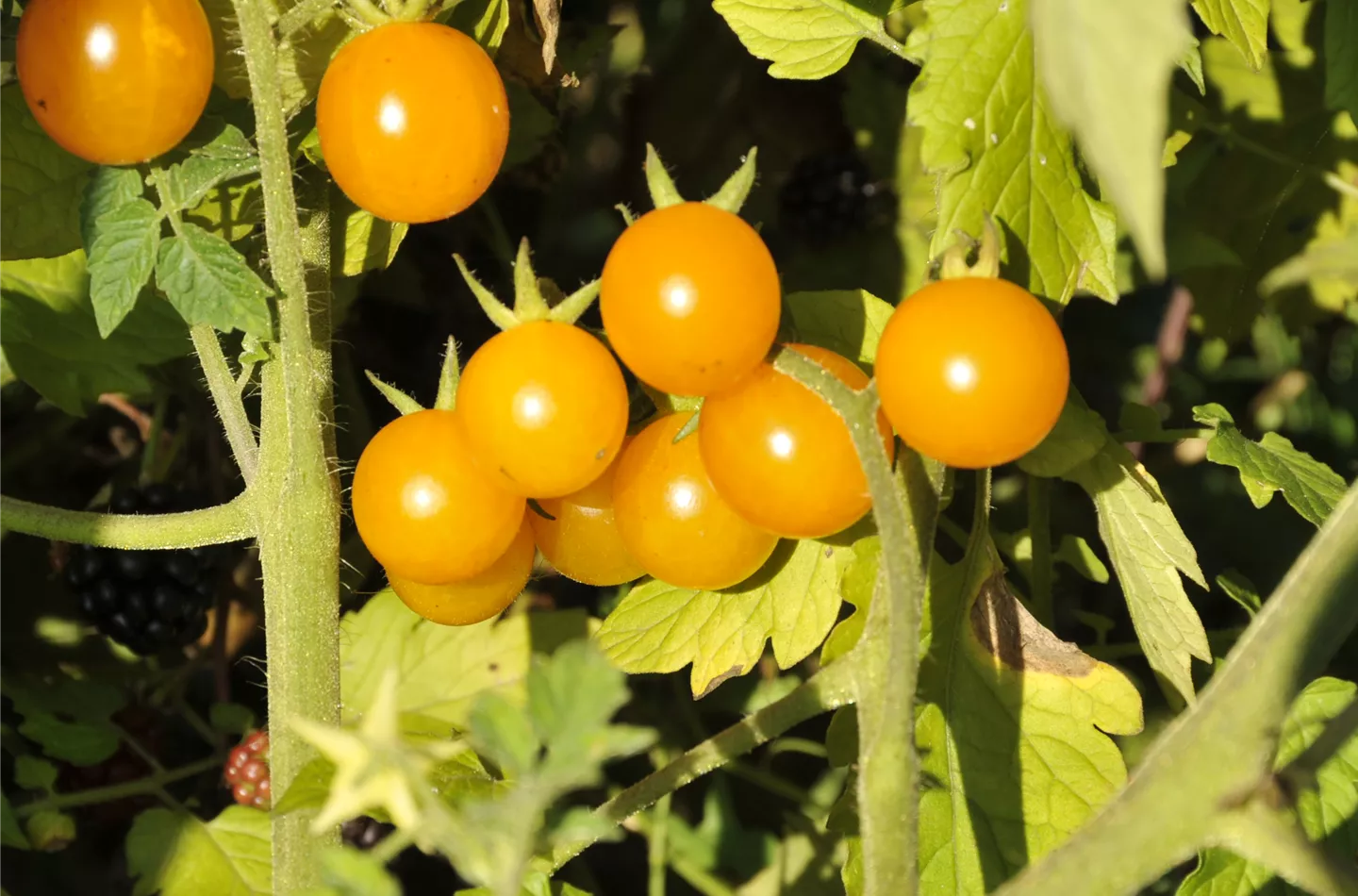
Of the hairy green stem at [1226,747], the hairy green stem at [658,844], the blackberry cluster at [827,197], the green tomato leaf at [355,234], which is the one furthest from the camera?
the blackberry cluster at [827,197]

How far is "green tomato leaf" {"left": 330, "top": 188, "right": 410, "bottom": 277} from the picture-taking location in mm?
1193

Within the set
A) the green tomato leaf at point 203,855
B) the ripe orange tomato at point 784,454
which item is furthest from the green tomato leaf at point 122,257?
the green tomato leaf at point 203,855

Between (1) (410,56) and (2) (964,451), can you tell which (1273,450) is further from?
(1) (410,56)

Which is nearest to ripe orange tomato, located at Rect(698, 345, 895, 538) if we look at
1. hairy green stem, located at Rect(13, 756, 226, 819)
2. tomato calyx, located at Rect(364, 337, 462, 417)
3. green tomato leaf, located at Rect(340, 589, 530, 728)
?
tomato calyx, located at Rect(364, 337, 462, 417)

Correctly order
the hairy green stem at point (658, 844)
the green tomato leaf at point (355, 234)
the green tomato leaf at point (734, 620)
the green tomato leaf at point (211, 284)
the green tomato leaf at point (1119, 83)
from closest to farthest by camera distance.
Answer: the green tomato leaf at point (1119, 83)
the green tomato leaf at point (211, 284)
the green tomato leaf at point (734, 620)
the green tomato leaf at point (355, 234)
the hairy green stem at point (658, 844)

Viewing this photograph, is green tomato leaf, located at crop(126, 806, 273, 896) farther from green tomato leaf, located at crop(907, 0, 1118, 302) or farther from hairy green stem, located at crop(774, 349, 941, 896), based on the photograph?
green tomato leaf, located at crop(907, 0, 1118, 302)

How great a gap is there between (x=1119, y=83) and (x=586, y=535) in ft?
2.32

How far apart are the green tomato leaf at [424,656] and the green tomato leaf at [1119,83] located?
120 centimetres

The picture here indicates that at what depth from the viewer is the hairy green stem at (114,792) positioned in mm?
1504

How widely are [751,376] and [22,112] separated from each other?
2.71ft

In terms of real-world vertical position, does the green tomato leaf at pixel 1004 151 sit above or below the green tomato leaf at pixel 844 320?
above

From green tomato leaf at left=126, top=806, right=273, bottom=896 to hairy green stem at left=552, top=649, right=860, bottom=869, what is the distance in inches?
22.4

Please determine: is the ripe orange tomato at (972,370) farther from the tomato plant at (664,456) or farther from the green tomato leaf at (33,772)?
the green tomato leaf at (33,772)

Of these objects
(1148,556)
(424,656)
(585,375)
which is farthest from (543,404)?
(424,656)
